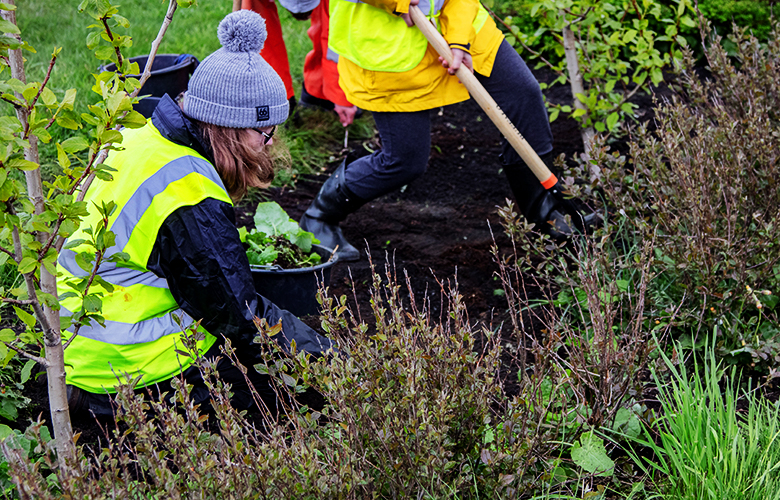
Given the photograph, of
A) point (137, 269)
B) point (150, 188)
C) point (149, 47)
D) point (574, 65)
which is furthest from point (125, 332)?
point (149, 47)

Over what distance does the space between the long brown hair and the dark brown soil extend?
0.66 meters

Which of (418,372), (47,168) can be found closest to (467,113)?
(47,168)

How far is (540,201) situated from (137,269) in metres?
2.07

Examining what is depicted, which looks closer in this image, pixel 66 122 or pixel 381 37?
pixel 66 122

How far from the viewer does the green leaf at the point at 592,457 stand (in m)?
2.00

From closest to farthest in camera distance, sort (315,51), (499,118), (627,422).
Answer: (627,422) < (499,118) < (315,51)

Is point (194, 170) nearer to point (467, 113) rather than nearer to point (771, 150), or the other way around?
point (771, 150)

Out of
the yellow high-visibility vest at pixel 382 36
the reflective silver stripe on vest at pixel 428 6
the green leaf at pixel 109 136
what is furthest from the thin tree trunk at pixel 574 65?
the green leaf at pixel 109 136

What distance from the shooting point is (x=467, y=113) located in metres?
5.71

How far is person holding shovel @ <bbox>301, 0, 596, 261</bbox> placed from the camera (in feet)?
10.3

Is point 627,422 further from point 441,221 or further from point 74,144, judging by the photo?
point 441,221

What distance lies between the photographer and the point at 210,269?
2197 millimetres

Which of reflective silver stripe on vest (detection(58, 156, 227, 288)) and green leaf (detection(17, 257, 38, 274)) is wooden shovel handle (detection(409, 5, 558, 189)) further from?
green leaf (detection(17, 257, 38, 274))

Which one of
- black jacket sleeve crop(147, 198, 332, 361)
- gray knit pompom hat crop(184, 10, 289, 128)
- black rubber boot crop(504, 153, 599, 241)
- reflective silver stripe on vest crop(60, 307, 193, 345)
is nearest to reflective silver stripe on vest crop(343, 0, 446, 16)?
black rubber boot crop(504, 153, 599, 241)
